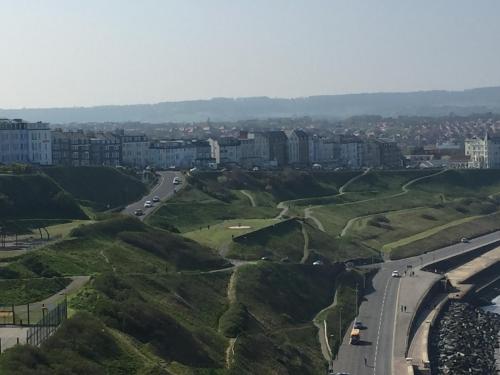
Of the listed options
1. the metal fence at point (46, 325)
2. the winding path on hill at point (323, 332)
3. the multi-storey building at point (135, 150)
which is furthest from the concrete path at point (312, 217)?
the metal fence at point (46, 325)

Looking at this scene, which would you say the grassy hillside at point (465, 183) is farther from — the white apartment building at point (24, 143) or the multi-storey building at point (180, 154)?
the white apartment building at point (24, 143)

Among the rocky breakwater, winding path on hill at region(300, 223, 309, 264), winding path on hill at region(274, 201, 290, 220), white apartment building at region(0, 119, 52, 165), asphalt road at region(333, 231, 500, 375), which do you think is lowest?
the rocky breakwater

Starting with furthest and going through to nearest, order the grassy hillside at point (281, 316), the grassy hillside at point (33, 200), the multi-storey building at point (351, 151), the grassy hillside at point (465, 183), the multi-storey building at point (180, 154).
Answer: the multi-storey building at point (351, 151) < the multi-storey building at point (180, 154) < the grassy hillside at point (465, 183) < the grassy hillside at point (33, 200) < the grassy hillside at point (281, 316)

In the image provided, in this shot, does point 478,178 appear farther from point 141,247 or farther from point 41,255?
point 41,255

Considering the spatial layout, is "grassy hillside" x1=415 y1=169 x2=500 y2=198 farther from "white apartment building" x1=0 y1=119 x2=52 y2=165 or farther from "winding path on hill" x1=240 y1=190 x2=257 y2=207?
"white apartment building" x1=0 y1=119 x2=52 y2=165

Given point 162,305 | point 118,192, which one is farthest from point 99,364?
point 118,192

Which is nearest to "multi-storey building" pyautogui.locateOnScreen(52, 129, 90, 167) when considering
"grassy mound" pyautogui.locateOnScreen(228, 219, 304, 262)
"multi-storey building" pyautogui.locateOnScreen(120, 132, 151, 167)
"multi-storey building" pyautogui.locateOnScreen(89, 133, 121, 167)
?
"multi-storey building" pyautogui.locateOnScreen(89, 133, 121, 167)
